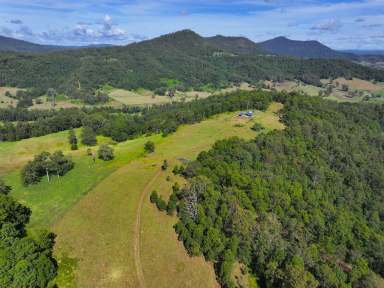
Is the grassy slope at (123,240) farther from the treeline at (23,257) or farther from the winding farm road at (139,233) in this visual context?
the treeline at (23,257)

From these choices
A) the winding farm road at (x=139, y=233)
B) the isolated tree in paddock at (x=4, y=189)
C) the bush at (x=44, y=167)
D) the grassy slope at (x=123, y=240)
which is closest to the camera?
the winding farm road at (x=139, y=233)

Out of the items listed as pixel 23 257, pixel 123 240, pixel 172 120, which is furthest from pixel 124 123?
pixel 23 257

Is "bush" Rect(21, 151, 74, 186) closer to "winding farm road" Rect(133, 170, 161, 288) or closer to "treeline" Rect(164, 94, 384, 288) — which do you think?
"winding farm road" Rect(133, 170, 161, 288)

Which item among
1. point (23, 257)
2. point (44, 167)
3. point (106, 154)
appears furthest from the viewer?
point (106, 154)

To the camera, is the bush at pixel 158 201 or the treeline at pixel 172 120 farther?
the treeline at pixel 172 120

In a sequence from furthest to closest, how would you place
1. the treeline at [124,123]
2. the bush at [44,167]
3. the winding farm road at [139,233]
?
the treeline at [124,123]
the bush at [44,167]
the winding farm road at [139,233]

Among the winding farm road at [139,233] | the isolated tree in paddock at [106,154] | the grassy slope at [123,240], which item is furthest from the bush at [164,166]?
the isolated tree in paddock at [106,154]

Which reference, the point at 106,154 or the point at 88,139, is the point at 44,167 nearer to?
the point at 106,154
